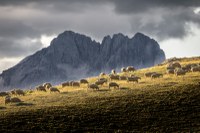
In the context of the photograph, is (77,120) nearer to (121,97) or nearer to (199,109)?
(121,97)

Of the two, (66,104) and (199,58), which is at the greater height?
(199,58)

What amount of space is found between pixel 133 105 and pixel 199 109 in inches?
372

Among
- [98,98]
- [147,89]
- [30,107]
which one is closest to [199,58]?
[147,89]

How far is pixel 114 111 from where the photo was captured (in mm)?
66312

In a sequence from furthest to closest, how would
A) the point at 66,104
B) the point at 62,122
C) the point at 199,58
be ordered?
the point at 199,58
the point at 66,104
the point at 62,122

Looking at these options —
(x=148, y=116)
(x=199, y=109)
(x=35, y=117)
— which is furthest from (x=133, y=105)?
(x=35, y=117)

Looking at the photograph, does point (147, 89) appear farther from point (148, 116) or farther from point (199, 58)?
point (199, 58)

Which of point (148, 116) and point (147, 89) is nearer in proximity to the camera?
point (148, 116)

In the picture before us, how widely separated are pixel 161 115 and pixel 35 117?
56.4 feet

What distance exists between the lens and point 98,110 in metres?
66.6

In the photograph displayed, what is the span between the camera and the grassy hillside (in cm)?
5969

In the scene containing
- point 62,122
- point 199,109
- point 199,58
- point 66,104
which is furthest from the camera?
point 199,58

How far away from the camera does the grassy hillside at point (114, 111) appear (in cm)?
5969

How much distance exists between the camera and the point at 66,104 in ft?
233
